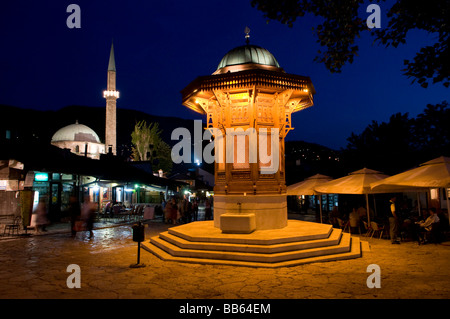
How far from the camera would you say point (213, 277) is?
256 inches

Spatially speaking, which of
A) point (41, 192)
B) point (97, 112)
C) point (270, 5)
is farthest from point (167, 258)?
point (97, 112)

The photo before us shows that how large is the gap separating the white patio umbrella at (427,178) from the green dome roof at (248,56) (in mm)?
6358

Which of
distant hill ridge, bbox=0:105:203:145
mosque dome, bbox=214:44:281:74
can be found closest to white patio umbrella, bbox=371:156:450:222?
mosque dome, bbox=214:44:281:74

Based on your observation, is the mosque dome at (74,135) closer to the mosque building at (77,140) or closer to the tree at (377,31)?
the mosque building at (77,140)

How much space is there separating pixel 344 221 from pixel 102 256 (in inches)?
391

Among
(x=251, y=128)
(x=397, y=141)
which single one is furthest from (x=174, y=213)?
(x=397, y=141)

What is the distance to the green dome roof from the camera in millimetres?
12227

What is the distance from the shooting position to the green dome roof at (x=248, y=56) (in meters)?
12.2

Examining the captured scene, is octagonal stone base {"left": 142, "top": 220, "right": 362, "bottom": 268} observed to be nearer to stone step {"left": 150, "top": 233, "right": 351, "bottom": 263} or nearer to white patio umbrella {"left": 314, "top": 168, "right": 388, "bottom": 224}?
stone step {"left": 150, "top": 233, "right": 351, "bottom": 263}

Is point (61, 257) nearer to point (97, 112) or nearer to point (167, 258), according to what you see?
point (167, 258)

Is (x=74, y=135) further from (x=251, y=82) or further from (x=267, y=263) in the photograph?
(x=267, y=263)

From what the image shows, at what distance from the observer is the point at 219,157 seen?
12.0 meters

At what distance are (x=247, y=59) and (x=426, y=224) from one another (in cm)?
875

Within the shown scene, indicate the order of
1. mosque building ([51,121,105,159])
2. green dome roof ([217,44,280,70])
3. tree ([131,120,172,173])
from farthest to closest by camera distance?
tree ([131,120,172,173])
mosque building ([51,121,105,159])
green dome roof ([217,44,280,70])
